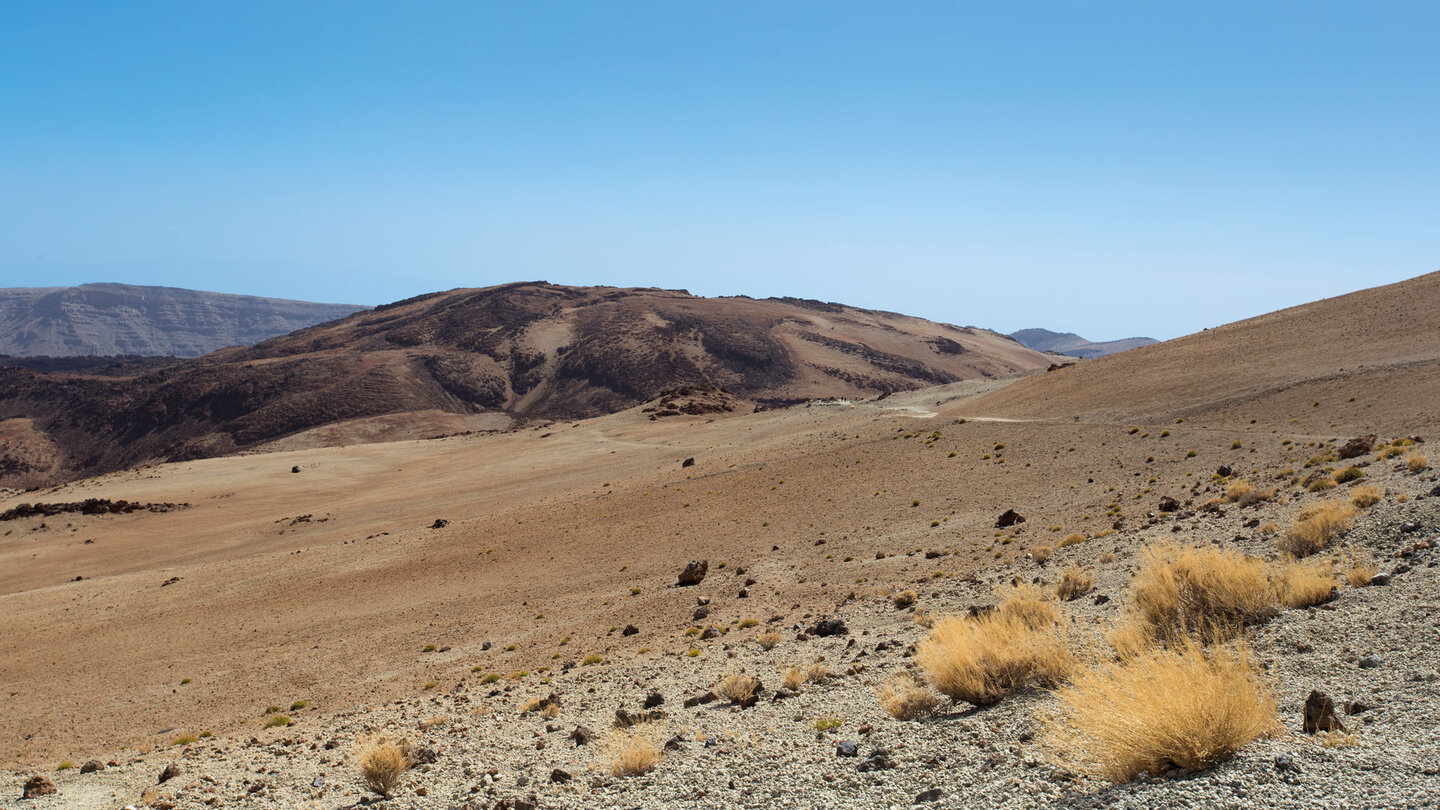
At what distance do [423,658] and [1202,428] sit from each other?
23.7 metres

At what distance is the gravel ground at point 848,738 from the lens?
4.93 meters

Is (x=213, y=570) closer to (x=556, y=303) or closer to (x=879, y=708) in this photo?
(x=879, y=708)

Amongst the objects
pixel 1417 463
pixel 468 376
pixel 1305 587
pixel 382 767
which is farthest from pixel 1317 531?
pixel 468 376

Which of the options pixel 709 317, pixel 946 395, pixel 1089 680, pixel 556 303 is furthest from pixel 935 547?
pixel 556 303

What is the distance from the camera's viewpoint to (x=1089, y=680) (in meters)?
A: 5.90

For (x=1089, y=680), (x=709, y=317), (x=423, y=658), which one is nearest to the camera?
(x=1089, y=680)

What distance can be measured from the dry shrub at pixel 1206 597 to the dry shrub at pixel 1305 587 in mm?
150

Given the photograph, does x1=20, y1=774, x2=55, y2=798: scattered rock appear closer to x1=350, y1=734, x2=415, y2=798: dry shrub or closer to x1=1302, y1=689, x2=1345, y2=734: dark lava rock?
x1=350, y1=734, x2=415, y2=798: dry shrub

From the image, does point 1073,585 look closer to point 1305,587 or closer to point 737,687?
point 1305,587

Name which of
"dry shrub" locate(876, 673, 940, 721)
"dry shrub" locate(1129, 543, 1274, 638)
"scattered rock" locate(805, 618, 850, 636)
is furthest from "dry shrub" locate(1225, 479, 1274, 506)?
"dry shrub" locate(876, 673, 940, 721)

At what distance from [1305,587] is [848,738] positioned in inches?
196

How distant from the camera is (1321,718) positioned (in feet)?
17.2

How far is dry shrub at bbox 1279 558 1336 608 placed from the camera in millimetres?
8266

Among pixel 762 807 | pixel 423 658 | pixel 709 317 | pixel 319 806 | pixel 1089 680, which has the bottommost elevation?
pixel 423 658
